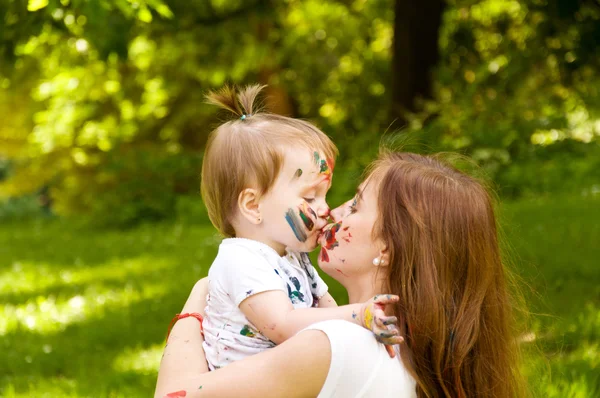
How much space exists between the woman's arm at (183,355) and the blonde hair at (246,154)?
1.03 ft

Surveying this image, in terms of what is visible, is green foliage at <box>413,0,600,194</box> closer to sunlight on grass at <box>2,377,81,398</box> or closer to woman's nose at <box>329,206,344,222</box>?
sunlight on grass at <box>2,377,81,398</box>

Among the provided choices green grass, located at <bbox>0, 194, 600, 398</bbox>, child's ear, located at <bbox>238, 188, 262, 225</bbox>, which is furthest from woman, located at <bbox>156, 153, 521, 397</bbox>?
green grass, located at <bbox>0, 194, 600, 398</bbox>

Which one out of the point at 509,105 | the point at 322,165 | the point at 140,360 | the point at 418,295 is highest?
the point at 509,105

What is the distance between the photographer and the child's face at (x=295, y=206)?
2475 millimetres

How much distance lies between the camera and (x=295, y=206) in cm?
249

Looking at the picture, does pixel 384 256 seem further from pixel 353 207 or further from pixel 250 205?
pixel 250 205

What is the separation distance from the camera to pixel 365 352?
204 cm

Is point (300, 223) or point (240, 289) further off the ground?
point (300, 223)

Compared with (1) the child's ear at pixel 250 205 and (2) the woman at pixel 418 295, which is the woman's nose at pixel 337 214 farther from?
(1) the child's ear at pixel 250 205

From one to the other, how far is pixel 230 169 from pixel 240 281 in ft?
1.27

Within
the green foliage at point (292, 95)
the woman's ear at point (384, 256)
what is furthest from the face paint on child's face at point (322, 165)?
the green foliage at point (292, 95)

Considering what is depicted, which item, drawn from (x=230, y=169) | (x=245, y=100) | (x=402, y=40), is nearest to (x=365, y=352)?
(x=230, y=169)

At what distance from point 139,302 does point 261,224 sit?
12.9 feet

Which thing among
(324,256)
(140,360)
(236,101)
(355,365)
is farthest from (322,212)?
(140,360)
